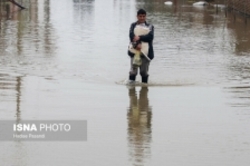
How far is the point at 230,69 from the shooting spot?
1556 centimetres

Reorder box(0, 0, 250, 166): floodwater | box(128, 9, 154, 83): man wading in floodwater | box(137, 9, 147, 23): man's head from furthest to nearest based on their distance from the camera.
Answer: box(128, 9, 154, 83): man wading in floodwater → box(137, 9, 147, 23): man's head → box(0, 0, 250, 166): floodwater

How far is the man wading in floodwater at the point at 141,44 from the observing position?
39.6 feet

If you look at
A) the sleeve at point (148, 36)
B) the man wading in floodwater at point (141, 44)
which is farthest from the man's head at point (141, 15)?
the sleeve at point (148, 36)

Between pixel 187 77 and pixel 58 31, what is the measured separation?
1281 cm

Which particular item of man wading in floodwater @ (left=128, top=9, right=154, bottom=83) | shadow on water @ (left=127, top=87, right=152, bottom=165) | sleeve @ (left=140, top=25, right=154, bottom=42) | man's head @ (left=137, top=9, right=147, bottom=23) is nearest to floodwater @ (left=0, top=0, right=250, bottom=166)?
shadow on water @ (left=127, top=87, right=152, bottom=165)

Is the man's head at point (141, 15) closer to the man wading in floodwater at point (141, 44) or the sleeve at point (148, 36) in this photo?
the man wading in floodwater at point (141, 44)

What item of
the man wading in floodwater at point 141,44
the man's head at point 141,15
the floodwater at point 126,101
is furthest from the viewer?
the man wading in floodwater at point 141,44

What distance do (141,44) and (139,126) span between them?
3.61 metres

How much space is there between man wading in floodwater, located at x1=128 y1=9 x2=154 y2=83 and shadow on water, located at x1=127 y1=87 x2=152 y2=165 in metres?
0.56

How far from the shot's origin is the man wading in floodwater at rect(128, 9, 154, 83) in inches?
476

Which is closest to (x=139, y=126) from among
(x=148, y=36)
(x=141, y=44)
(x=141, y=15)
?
(x=141, y=15)

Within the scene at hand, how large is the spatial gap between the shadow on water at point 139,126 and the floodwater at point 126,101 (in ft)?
0.04

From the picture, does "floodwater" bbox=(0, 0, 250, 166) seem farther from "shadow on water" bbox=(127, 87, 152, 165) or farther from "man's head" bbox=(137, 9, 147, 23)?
"man's head" bbox=(137, 9, 147, 23)

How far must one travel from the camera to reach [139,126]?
888 centimetres
